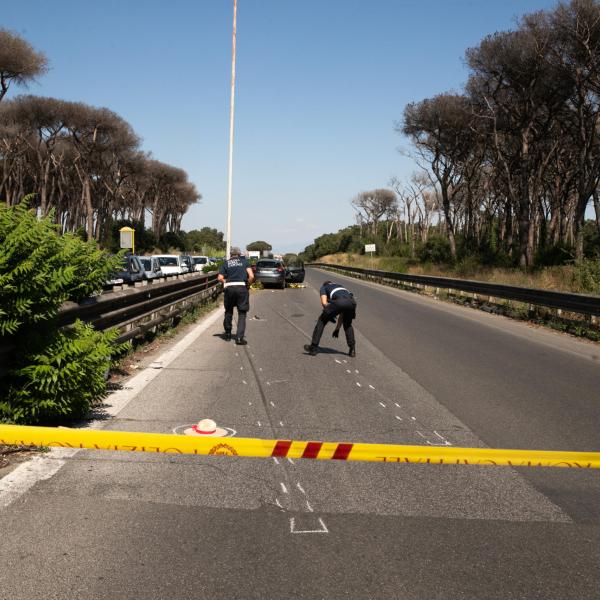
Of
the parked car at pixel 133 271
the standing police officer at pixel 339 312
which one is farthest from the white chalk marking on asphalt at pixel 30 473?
the parked car at pixel 133 271

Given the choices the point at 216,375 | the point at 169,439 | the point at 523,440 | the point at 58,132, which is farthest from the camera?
the point at 58,132

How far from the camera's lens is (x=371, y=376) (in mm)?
8500

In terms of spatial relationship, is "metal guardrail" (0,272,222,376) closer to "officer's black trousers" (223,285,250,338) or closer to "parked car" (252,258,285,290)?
"officer's black trousers" (223,285,250,338)

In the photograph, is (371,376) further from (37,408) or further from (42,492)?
(42,492)

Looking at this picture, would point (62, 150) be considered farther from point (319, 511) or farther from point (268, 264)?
point (319, 511)

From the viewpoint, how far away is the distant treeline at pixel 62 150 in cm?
2988

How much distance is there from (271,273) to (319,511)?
2889 cm

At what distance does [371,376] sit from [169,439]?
5.01 meters

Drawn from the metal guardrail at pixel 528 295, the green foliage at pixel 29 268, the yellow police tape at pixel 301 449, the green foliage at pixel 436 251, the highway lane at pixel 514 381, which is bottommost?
the highway lane at pixel 514 381

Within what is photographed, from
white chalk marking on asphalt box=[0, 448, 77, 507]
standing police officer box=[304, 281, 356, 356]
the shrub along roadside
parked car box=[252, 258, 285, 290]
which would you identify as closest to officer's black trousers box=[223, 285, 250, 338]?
standing police officer box=[304, 281, 356, 356]

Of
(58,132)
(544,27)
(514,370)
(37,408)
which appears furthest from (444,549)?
(58,132)

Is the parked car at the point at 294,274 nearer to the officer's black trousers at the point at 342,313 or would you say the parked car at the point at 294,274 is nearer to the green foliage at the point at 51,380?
the officer's black trousers at the point at 342,313

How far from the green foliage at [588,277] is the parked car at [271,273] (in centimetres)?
1548

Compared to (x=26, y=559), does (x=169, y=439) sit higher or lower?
higher
